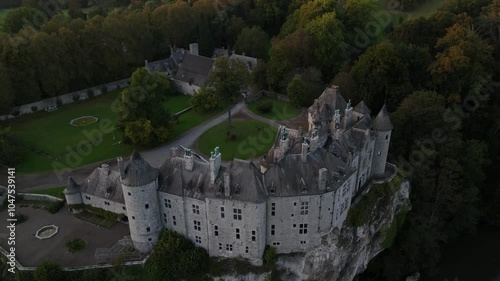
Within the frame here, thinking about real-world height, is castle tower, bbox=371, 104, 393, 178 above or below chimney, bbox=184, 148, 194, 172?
below

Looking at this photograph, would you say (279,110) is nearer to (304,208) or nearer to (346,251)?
(346,251)

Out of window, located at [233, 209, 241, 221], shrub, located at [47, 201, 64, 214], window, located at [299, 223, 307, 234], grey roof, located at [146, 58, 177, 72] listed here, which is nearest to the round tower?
shrub, located at [47, 201, 64, 214]

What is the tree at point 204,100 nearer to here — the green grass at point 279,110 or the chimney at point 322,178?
the green grass at point 279,110

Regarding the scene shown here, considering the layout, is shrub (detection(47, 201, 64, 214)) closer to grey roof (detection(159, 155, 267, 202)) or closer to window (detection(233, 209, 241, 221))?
grey roof (detection(159, 155, 267, 202))

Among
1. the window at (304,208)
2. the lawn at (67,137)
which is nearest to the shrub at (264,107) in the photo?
the lawn at (67,137)

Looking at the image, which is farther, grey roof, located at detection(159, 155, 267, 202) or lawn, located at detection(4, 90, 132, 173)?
lawn, located at detection(4, 90, 132, 173)

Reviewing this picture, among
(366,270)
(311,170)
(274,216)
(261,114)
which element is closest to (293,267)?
(274,216)

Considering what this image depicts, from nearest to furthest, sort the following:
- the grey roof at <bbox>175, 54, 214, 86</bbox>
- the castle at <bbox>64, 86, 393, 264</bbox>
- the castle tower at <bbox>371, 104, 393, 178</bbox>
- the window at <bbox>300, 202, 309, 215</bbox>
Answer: the castle at <bbox>64, 86, 393, 264</bbox> < the window at <bbox>300, 202, 309, 215</bbox> < the castle tower at <bbox>371, 104, 393, 178</bbox> < the grey roof at <bbox>175, 54, 214, 86</bbox>

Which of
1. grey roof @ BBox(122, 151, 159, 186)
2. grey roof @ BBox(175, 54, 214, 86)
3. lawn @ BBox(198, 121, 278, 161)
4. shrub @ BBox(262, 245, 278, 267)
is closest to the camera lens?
grey roof @ BBox(122, 151, 159, 186)
